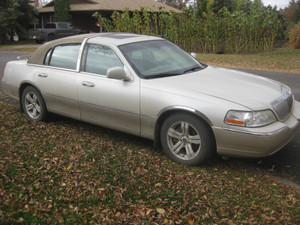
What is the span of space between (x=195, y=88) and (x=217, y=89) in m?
0.27

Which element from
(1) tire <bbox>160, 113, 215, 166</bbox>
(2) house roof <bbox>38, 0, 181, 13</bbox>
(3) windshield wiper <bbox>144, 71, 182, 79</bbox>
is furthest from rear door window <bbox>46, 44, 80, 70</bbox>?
(2) house roof <bbox>38, 0, 181, 13</bbox>

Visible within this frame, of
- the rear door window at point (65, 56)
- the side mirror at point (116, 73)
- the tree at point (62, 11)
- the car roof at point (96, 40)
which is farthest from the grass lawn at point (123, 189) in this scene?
the tree at point (62, 11)

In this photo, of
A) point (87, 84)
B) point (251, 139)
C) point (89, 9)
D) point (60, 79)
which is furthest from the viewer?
point (89, 9)

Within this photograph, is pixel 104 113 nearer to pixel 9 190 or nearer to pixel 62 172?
pixel 62 172

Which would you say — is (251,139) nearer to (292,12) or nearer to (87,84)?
(87,84)

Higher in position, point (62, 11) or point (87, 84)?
point (62, 11)

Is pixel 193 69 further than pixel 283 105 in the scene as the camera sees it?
Yes

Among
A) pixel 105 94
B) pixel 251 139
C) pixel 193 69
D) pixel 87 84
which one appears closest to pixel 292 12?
pixel 193 69

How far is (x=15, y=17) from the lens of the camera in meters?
30.1

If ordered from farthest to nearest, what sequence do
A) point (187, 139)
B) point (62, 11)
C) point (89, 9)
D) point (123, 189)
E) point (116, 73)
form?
1. point (62, 11)
2. point (89, 9)
3. point (116, 73)
4. point (187, 139)
5. point (123, 189)

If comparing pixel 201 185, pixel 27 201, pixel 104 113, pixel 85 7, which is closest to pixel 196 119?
pixel 201 185

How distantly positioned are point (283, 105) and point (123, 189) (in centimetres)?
219

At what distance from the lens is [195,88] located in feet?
14.8

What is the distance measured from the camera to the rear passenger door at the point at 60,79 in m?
5.56
